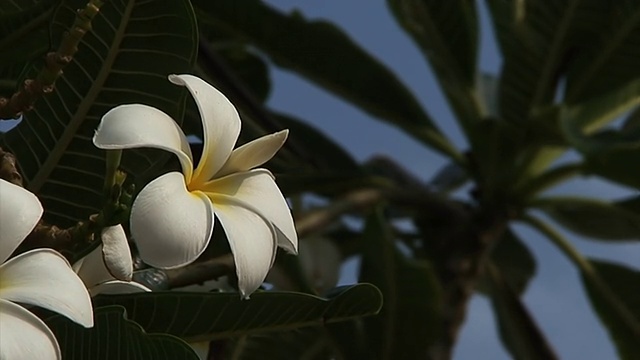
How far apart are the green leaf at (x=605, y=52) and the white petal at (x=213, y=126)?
1255mm

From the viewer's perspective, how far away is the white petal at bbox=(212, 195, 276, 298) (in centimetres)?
44

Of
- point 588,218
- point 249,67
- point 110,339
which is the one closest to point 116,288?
point 110,339

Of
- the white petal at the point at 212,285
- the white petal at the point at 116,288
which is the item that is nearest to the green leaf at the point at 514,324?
the white petal at the point at 212,285

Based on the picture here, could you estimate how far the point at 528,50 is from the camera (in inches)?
69.1

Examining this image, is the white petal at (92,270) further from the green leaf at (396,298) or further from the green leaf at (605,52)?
the green leaf at (605,52)

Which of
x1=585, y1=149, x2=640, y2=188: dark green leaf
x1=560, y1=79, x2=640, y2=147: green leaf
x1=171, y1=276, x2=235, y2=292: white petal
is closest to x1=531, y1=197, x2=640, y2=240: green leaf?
x1=560, y1=79, x2=640, y2=147: green leaf

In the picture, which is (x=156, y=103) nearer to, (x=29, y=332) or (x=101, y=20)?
(x=101, y=20)

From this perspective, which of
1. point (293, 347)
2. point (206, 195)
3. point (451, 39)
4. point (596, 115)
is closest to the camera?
point (206, 195)

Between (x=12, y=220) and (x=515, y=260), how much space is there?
1637 millimetres

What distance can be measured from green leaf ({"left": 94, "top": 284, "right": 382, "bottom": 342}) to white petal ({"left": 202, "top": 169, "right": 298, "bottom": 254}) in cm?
10

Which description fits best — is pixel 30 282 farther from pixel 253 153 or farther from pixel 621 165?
pixel 621 165

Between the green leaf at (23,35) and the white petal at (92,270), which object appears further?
the green leaf at (23,35)

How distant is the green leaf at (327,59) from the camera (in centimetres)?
152

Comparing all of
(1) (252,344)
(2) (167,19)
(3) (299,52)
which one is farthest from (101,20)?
(3) (299,52)
